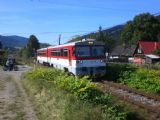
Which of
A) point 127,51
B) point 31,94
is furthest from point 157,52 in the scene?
point 31,94

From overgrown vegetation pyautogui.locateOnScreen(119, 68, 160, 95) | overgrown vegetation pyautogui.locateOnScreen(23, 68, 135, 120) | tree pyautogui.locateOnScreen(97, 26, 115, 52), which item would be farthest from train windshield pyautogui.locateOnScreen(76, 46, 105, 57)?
tree pyautogui.locateOnScreen(97, 26, 115, 52)

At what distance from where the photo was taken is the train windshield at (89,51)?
A: 91.0 feet

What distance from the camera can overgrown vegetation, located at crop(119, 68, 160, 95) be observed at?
20686 millimetres

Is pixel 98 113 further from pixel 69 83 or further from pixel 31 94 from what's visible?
pixel 31 94

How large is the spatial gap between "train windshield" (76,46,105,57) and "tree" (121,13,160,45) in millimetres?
64504

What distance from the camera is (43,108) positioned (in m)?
13.6

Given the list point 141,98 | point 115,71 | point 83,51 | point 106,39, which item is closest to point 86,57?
point 83,51

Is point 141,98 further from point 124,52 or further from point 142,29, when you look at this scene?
point 142,29

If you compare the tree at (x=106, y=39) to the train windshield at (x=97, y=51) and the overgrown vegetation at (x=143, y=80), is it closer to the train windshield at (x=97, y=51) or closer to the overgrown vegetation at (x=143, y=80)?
the train windshield at (x=97, y=51)

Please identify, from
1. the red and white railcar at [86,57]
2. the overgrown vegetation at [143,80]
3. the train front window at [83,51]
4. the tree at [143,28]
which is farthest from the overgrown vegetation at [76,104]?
the tree at [143,28]

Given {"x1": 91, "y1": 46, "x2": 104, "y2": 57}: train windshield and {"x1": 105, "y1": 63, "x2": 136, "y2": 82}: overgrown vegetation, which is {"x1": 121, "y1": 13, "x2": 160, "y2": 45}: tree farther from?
{"x1": 91, "y1": 46, "x2": 104, "y2": 57}: train windshield

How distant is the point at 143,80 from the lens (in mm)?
22328

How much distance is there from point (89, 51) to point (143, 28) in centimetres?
6698

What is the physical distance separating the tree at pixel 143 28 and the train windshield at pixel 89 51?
64504 millimetres
